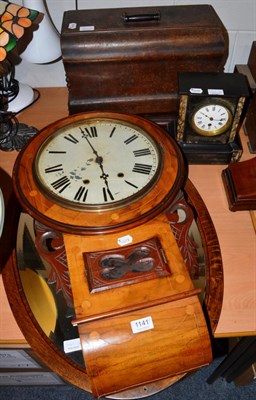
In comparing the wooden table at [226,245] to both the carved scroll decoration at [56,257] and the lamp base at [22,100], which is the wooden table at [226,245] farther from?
the carved scroll decoration at [56,257]

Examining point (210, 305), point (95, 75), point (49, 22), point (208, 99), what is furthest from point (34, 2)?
point (210, 305)

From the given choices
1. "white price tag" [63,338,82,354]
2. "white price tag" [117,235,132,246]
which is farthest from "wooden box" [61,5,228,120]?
"white price tag" [63,338,82,354]

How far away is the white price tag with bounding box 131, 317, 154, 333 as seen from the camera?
2.84 ft

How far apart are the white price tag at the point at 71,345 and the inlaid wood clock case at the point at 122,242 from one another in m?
0.04

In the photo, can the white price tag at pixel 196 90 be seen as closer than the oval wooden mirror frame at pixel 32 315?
No

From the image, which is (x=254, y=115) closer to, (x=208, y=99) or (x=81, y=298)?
(x=208, y=99)

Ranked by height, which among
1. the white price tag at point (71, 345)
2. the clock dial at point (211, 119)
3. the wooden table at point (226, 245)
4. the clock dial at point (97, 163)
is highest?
the clock dial at point (211, 119)

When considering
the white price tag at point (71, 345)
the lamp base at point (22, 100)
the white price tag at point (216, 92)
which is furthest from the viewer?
the lamp base at point (22, 100)

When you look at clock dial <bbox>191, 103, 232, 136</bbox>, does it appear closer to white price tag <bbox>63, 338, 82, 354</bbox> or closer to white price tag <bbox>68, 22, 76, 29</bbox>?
white price tag <bbox>68, 22, 76, 29</bbox>

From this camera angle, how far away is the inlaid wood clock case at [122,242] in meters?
0.86

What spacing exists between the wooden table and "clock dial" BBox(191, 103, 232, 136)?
132 millimetres

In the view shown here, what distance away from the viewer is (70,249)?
0.98 metres

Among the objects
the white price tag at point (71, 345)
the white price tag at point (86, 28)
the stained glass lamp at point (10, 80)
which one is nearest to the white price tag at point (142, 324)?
the white price tag at point (71, 345)

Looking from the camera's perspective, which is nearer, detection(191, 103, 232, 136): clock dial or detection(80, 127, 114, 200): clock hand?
detection(80, 127, 114, 200): clock hand
